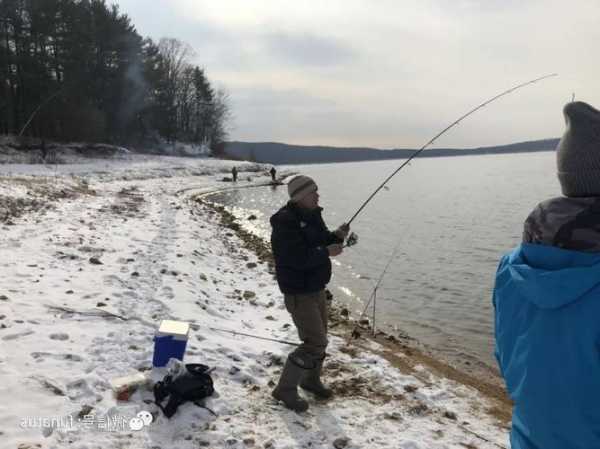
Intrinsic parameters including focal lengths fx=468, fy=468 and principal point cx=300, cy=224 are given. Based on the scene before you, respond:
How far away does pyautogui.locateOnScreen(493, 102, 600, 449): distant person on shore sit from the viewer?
1564 mm

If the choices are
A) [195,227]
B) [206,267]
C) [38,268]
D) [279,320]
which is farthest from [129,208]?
[279,320]

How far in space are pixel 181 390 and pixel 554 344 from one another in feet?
11.7

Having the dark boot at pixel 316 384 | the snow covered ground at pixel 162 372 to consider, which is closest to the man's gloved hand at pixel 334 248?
the dark boot at pixel 316 384

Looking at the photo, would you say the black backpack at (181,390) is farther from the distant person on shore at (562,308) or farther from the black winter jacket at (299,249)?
the distant person on shore at (562,308)

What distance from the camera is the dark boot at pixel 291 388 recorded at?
477cm

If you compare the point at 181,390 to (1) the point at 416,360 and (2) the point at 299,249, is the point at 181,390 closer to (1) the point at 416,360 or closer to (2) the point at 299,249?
(2) the point at 299,249

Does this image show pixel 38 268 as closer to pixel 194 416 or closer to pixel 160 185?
pixel 194 416

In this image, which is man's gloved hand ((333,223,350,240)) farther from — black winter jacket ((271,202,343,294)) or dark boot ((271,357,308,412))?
dark boot ((271,357,308,412))

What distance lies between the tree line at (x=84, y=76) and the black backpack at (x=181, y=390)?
23.9 meters

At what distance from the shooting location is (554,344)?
5.34ft

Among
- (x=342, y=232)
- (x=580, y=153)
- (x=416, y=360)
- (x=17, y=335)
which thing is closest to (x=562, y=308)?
(x=580, y=153)

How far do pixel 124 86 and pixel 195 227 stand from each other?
149 feet

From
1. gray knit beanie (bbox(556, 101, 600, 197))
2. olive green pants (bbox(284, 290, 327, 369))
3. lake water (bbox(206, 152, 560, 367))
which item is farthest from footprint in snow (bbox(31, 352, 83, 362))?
lake water (bbox(206, 152, 560, 367))

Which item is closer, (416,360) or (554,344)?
(554,344)
